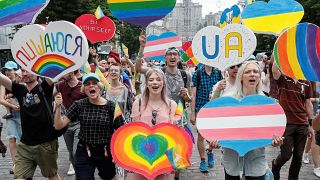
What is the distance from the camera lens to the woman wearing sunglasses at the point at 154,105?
3.68 m

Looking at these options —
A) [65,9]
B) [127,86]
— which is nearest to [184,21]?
[65,9]

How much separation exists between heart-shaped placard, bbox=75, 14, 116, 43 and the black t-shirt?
3.23 m

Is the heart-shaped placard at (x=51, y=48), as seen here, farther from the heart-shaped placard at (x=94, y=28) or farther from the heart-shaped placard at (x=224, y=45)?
the heart-shaped placard at (x=94, y=28)

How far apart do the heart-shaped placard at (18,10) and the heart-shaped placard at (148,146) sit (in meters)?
1.75

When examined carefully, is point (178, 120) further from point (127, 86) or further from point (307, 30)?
point (127, 86)

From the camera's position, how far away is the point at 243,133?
129 inches

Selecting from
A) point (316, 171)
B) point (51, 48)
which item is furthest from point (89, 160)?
point (316, 171)

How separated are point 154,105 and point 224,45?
1.00 m

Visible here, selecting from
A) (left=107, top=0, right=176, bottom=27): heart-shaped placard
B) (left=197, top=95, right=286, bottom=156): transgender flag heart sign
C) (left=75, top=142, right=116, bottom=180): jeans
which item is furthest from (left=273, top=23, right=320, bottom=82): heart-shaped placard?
(left=75, top=142, right=116, bottom=180): jeans

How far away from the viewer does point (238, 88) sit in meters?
3.52

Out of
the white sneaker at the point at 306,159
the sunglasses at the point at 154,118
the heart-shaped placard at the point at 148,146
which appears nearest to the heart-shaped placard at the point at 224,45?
the sunglasses at the point at 154,118

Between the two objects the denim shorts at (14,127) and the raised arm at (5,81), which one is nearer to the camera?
the raised arm at (5,81)

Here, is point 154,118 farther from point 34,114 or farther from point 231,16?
point 231,16

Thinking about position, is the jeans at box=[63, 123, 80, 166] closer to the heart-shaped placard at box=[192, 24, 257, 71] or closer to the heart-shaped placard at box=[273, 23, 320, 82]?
the heart-shaped placard at box=[192, 24, 257, 71]
